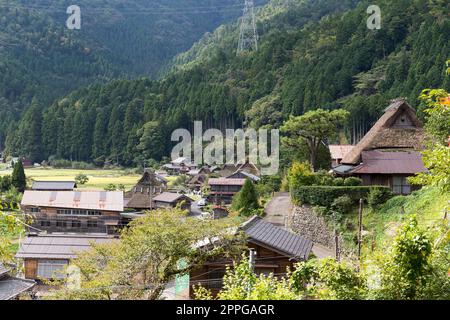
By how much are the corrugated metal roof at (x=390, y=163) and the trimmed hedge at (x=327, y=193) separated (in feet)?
5.28

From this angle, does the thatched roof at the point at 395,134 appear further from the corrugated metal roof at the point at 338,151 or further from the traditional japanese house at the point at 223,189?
the traditional japanese house at the point at 223,189

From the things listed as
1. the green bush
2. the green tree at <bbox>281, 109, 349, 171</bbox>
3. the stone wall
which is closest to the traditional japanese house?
the green tree at <bbox>281, 109, 349, 171</bbox>

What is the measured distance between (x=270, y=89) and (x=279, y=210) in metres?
41.4

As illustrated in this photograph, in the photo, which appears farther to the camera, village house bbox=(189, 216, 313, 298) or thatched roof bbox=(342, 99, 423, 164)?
thatched roof bbox=(342, 99, 423, 164)

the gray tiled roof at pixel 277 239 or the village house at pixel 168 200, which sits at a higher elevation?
the gray tiled roof at pixel 277 239

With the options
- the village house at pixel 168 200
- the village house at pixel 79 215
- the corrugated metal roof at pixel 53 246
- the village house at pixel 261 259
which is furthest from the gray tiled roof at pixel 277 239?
the village house at pixel 168 200

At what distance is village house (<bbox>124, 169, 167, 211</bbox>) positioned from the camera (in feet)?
112

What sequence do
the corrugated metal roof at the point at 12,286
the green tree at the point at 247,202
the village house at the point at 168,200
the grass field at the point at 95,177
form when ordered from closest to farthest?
the corrugated metal roof at the point at 12,286, the green tree at the point at 247,202, the village house at the point at 168,200, the grass field at the point at 95,177

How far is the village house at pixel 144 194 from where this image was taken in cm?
3409

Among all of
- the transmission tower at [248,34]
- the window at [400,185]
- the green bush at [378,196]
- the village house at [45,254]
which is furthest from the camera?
the transmission tower at [248,34]

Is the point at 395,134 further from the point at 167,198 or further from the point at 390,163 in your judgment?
the point at 167,198

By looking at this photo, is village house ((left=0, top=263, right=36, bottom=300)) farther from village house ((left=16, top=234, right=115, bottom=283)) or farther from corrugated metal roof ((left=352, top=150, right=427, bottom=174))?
corrugated metal roof ((left=352, top=150, right=427, bottom=174))

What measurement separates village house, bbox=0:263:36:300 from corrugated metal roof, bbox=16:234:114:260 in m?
4.47

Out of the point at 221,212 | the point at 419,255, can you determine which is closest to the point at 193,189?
the point at 221,212
